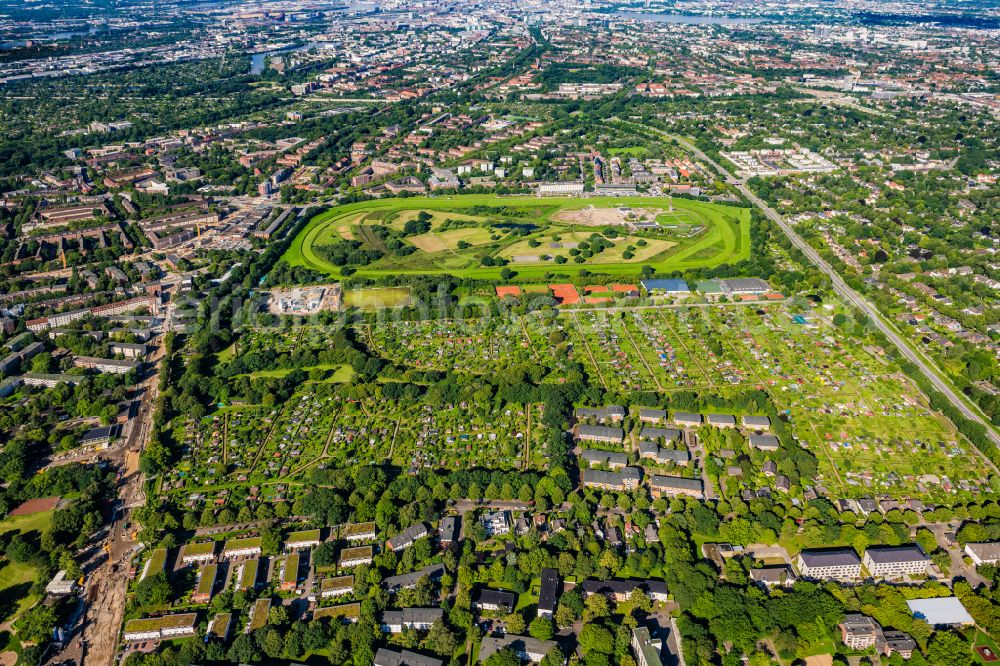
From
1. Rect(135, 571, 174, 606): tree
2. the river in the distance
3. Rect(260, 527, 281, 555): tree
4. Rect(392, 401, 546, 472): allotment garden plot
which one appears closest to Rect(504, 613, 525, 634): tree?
Rect(392, 401, 546, 472): allotment garden plot

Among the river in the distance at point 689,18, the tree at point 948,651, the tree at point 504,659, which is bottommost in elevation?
the tree at point 948,651

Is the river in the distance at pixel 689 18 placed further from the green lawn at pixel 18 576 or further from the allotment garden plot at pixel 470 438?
the green lawn at pixel 18 576

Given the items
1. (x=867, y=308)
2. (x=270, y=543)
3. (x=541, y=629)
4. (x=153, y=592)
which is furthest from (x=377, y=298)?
(x=867, y=308)

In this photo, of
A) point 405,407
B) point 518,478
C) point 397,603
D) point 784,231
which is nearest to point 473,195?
point 784,231

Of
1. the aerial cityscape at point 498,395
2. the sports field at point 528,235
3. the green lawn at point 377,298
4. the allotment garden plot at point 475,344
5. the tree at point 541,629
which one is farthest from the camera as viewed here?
the sports field at point 528,235

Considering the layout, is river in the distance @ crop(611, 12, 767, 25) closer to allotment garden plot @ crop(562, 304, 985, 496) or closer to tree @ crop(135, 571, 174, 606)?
allotment garden plot @ crop(562, 304, 985, 496)

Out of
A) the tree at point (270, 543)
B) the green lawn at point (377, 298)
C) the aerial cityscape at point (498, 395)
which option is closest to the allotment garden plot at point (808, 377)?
the aerial cityscape at point (498, 395)
